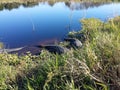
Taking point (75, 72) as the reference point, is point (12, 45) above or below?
below

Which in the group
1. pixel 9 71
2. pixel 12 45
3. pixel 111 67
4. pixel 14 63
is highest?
pixel 111 67

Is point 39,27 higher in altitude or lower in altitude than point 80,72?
lower

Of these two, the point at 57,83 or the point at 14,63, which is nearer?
the point at 57,83

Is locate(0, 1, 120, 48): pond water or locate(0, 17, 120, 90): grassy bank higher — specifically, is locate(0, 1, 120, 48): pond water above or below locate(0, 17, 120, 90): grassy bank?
below

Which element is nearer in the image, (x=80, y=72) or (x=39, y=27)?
(x=80, y=72)

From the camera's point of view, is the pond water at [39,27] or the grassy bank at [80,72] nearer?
the grassy bank at [80,72]

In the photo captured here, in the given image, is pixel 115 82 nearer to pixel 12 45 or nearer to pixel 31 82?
pixel 31 82

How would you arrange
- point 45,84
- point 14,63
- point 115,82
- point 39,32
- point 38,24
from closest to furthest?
point 115,82, point 45,84, point 14,63, point 39,32, point 38,24

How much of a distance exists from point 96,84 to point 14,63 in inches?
112

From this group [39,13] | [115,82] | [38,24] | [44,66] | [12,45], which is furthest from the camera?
[39,13]

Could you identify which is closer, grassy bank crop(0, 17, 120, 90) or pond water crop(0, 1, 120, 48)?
grassy bank crop(0, 17, 120, 90)

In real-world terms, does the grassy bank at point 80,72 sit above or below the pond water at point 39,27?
above

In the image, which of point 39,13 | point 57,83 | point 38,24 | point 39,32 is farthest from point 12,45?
point 57,83

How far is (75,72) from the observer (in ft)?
11.6
